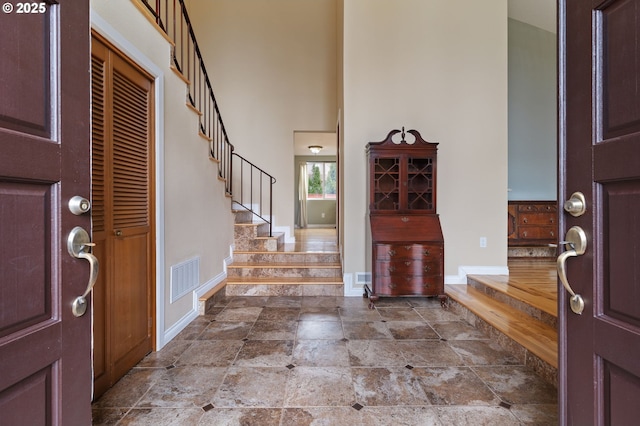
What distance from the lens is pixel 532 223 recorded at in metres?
4.82

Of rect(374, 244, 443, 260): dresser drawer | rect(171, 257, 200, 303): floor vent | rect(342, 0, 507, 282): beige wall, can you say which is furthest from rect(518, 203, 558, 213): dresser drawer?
rect(171, 257, 200, 303): floor vent

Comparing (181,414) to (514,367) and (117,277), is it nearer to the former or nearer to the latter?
(117,277)

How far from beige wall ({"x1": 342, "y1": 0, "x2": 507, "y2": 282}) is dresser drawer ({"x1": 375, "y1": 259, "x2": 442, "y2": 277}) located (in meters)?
0.51

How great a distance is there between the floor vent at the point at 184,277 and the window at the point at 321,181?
7723 mm

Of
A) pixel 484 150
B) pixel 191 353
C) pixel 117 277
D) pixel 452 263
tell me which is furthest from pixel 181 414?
pixel 484 150

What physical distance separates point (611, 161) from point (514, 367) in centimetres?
195

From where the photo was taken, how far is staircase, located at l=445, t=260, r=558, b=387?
2.07m

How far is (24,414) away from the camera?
680mm

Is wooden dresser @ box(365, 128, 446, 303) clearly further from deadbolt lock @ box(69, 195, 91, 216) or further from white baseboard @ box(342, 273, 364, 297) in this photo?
deadbolt lock @ box(69, 195, 91, 216)

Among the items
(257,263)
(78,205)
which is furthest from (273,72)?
(78,205)

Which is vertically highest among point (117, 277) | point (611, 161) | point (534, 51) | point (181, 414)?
Answer: point (534, 51)

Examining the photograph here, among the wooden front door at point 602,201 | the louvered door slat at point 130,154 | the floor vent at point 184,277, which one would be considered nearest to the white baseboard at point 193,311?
the floor vent at point 184,277

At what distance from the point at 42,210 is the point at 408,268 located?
3116 mm

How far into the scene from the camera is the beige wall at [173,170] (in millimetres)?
1964
